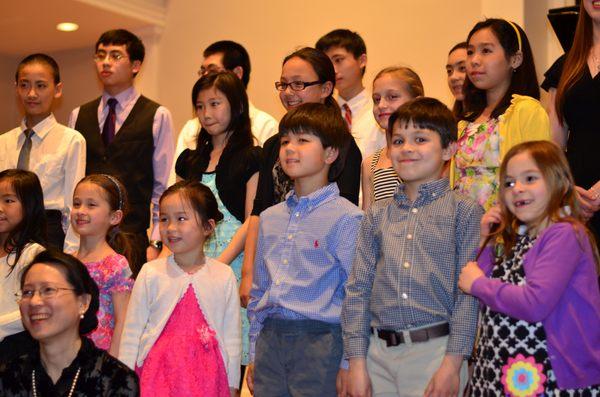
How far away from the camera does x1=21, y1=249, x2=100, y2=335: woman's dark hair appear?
270 centimetres

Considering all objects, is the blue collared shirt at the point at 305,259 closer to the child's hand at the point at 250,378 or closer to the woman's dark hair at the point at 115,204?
the child's hand at the point at 250,378

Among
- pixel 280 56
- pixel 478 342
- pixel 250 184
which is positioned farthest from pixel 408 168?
pixel 280 56

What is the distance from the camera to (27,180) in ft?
11.5

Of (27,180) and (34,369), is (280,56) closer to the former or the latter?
(27,180)

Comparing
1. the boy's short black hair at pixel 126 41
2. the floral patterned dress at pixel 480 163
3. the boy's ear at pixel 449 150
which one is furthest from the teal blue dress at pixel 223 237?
the boy's short black hair at pixel 126 41

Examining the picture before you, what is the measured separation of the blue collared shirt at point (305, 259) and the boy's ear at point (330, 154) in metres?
0.11

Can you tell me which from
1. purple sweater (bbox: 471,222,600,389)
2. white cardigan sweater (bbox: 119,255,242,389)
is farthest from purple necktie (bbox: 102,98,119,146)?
purple sweater (bbox: 471,222,600,389)

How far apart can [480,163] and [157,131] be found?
6.40 feet

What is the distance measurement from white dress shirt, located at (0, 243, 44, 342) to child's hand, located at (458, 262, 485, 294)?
5.41 ft

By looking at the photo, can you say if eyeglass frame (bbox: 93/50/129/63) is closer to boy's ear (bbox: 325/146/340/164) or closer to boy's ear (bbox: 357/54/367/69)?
boy's ear (bbox: 357/54/367/69)

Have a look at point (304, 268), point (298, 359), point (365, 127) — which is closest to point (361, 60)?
point (365, 127)

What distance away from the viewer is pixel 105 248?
3385mm

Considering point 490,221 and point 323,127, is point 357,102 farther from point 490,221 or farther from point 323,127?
point 490,221

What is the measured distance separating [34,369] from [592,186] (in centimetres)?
182
